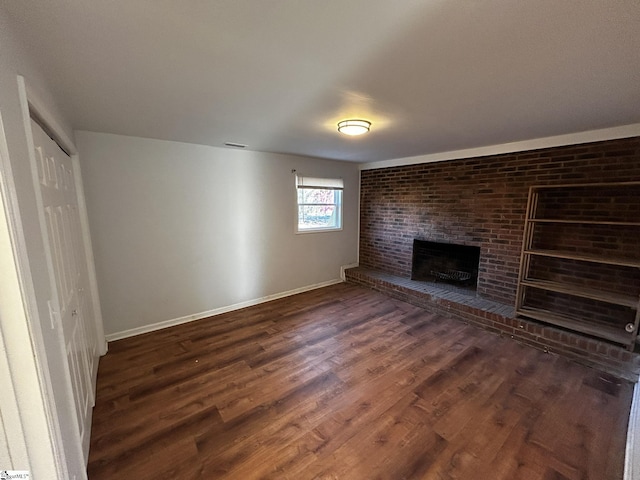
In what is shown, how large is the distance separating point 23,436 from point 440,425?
2.16 meters

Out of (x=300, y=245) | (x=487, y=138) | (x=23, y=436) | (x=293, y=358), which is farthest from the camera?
(x=300, y=245)

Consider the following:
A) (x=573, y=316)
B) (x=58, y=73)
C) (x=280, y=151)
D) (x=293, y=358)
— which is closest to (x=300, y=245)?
(x=280, y=151)

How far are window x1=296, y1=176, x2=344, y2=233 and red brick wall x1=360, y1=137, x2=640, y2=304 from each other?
0.64m

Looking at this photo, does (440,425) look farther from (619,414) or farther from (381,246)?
(381,246)

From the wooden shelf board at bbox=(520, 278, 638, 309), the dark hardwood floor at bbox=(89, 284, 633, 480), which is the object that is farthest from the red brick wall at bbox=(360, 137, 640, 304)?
the dark hardwood floor at bbox=(89, 284, 633, 480)

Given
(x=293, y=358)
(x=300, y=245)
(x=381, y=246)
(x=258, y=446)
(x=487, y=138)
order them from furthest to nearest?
(x=381, y=246), (x=300, y=245), (x=487, y=138), (x=293, y=358), (x=258, y=446)

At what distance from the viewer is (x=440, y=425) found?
1808 millimetres

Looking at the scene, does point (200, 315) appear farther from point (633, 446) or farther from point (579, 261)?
point (579, 261)

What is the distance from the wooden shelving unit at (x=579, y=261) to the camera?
2.50 metres

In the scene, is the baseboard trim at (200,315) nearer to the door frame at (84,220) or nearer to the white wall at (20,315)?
the door frame at (84,220)

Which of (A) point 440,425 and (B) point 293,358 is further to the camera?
(B) point 293,358

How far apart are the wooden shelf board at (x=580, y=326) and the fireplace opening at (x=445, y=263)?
104 cm

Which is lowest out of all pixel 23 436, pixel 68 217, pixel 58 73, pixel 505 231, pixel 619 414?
pixel 619 414

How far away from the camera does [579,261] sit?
285cm
